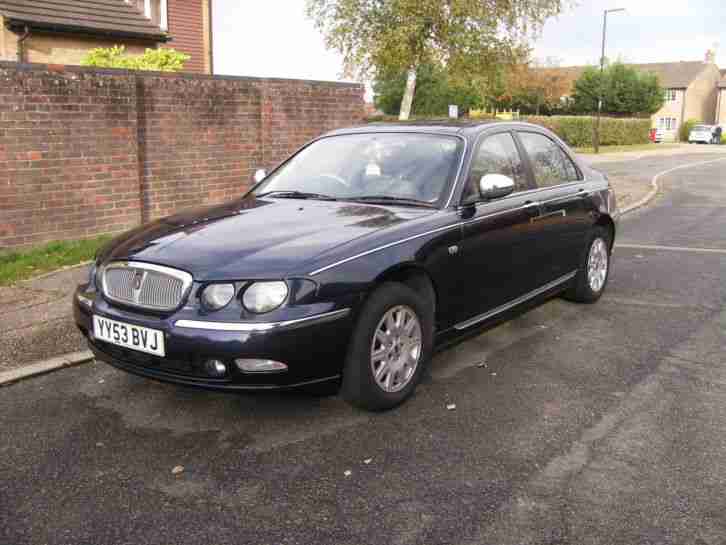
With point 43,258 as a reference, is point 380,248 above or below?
above

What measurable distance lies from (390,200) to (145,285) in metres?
1.62

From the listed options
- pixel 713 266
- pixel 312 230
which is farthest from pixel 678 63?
pixel 312 230

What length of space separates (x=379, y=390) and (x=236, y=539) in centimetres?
136

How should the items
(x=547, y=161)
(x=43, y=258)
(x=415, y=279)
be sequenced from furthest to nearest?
(x=43, y=258)
(x=547, y=161)
(x=415, y=279)

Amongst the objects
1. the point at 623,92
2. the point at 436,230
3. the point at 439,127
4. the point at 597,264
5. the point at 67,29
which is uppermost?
the point at 623,92

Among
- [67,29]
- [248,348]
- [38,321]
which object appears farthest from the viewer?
[67,29]

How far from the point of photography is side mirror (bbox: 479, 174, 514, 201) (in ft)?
15.8

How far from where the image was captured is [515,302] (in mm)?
5449

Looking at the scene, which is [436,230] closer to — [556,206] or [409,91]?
[556,206]

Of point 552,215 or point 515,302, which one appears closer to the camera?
point 515,302

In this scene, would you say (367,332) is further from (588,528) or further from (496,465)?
(588,528)

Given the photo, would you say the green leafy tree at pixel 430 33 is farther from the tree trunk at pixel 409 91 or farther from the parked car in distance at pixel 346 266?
the parked car in distance at pixel 346 266

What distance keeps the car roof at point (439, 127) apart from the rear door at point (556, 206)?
0.33m

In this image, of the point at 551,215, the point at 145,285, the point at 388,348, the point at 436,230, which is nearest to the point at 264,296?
the point at 145,285
